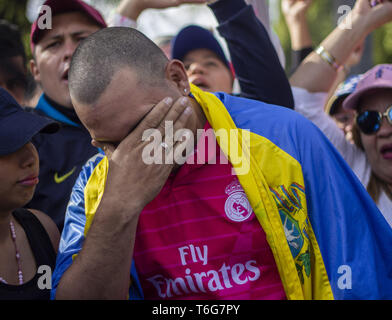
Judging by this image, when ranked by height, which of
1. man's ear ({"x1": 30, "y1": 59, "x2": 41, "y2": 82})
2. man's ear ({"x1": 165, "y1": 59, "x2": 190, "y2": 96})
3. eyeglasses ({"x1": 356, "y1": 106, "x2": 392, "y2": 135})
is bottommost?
man's ear ({"x1": 30, "y1": 59, "x2": 41, "y2": 82})

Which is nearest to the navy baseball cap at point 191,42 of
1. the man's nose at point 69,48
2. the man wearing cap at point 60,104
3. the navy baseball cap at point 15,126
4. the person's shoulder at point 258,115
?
the man wearing cap at point 60,104

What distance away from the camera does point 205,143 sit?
1.92 meters

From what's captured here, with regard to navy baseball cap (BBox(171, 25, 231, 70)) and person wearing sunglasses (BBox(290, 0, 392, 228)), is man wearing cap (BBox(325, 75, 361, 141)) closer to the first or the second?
person wearing sunglasses (BBox(290, 0, 392, 228))

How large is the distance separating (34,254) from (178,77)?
97 cm

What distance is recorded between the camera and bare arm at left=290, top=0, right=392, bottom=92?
2.90 metres

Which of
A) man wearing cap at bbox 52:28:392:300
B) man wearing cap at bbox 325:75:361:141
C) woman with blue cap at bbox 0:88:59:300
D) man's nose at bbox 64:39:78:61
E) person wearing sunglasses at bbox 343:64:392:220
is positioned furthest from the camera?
man wearing cap at bbox 325:75:361:141

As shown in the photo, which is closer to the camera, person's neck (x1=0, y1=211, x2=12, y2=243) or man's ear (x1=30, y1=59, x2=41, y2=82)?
person's neck (x1=0, y1=211, x2=12, y2=243)

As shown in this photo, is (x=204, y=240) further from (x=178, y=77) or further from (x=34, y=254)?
(x=34, y=254)

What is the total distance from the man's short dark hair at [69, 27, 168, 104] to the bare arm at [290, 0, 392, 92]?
1.30 meters

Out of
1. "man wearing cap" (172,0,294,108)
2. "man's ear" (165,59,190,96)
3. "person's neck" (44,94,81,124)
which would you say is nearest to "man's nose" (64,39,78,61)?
"person's neck" (44,94,81,124)

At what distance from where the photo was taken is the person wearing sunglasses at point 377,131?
2.80 metres
